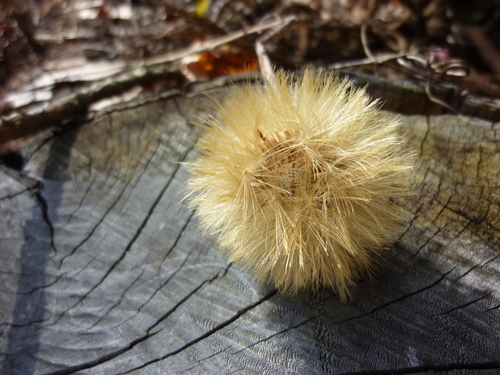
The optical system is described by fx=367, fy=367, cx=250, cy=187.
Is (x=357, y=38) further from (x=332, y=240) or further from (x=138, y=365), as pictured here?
(x=138, y=365)

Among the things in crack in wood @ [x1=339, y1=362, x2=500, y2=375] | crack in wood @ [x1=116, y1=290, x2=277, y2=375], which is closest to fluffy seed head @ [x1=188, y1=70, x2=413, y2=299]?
crack in wood @ [x1=116, y1=290, x2=277, y2=375]

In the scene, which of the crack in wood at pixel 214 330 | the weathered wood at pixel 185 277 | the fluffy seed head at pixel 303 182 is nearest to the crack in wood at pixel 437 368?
the weathered wood at pixel 185 277

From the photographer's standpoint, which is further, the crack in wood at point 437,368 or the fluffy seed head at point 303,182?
the fluffy seed head at point 303,182

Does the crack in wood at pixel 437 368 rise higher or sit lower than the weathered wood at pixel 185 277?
lower

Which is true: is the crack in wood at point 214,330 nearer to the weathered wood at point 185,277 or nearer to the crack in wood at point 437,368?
the weathered wood at point 185,277

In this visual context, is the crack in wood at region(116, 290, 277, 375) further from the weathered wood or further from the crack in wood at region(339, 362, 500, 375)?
the crack in wood at region(339, 362, 500, 375)

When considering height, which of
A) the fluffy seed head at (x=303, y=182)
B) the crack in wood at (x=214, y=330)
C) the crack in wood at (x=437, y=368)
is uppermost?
the fluffy seed head at (x=303, y=182)
